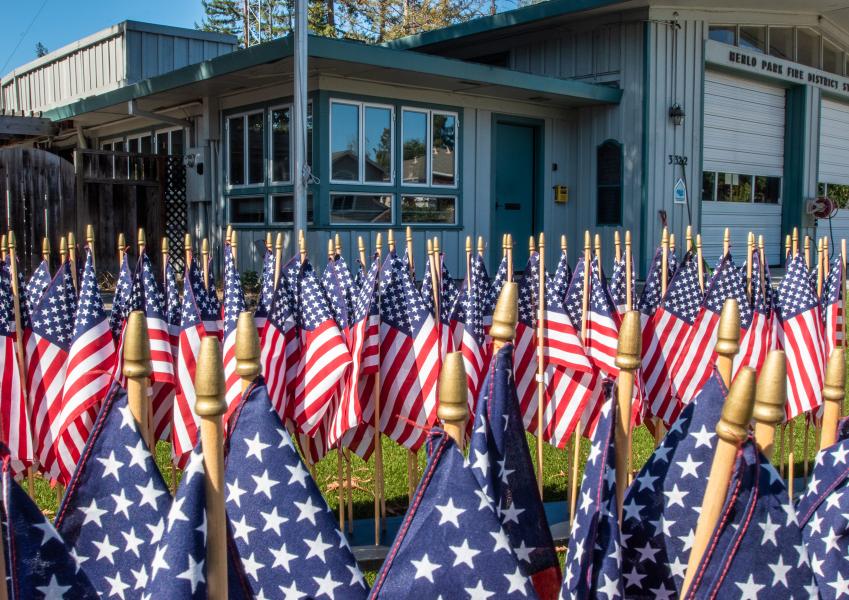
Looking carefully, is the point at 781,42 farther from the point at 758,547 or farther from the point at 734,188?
the point at 758,547

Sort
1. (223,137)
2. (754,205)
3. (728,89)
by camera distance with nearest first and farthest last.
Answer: (223,137) < (728,89) < (754,205)

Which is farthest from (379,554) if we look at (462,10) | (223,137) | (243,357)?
(462,10)

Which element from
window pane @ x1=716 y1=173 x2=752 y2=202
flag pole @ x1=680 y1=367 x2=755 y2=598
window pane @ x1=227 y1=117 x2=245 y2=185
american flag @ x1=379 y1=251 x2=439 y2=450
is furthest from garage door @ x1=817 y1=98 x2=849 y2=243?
flag pole @ x1=680 y1=367 x2=755 y2=598

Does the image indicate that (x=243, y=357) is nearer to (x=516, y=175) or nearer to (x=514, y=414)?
(x=514, y=414)

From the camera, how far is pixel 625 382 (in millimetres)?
1898


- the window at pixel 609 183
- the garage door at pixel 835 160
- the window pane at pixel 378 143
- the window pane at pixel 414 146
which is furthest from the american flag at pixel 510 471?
the garage door at pixel 835 160

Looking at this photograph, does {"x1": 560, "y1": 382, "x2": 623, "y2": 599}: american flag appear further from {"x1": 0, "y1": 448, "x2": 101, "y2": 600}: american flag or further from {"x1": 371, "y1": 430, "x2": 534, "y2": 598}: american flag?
{"x1": 0, "y1": 448, "x2": 101, "y2": 600}: american flag

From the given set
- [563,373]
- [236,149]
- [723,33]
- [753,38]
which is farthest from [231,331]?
[753,38]

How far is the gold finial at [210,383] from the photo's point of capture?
58.3 inches

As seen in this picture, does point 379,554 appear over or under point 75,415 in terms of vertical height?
under

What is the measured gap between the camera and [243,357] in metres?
1.74

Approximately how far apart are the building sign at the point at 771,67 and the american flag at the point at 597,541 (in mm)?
14211

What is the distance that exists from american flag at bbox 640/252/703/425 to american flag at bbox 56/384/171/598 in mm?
2763

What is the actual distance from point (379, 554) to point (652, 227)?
445 inches
